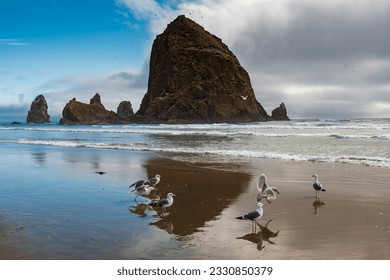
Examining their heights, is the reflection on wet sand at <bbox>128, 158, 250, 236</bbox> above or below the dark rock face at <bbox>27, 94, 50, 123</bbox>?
below

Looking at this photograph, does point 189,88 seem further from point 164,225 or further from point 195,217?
point 164,225

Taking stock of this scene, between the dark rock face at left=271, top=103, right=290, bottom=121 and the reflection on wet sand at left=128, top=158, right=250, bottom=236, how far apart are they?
133209 mm

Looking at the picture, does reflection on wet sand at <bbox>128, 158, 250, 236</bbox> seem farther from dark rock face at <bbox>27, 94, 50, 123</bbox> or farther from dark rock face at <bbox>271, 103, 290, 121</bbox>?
dark rock face at <bbox>27, 94, 50, 123</bbox>

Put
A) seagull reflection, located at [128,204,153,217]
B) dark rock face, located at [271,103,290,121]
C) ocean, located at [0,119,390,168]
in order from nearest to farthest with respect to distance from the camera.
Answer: seagull reflection, located at [128,204,153,217] → ocean, located at [0,119,390,168] → dark rock face, located at [271,103,290,121]

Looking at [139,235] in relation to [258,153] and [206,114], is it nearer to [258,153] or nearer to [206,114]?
[258,153]

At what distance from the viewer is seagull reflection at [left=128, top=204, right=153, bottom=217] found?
729 cm

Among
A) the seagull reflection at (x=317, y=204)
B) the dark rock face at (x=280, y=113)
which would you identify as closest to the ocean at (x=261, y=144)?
the seagull reflection at (x=317, y=204)

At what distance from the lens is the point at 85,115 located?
120250 millimetres

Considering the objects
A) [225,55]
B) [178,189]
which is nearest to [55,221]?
[178,189]

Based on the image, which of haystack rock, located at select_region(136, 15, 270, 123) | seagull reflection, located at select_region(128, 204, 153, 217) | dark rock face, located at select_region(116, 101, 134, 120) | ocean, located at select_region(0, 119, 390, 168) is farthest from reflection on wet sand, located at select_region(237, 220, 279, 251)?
dark rock face, located at select_region(116, 101, 134, 120)

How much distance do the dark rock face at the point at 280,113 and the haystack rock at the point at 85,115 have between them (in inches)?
2444

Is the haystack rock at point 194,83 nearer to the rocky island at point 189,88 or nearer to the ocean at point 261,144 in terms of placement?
the rocky island at point 189,88

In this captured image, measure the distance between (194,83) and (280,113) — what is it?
4792 cm

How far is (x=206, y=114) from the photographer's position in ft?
356
